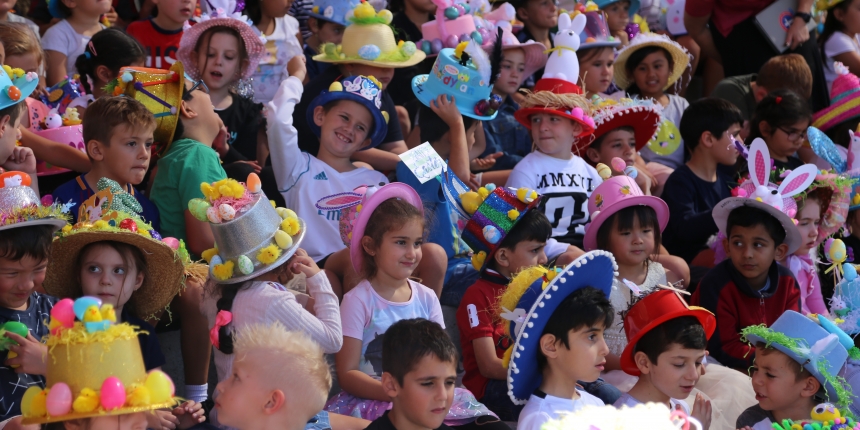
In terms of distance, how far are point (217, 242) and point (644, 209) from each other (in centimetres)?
232

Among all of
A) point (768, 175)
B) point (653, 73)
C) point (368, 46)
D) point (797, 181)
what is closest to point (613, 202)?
point (768, 175)

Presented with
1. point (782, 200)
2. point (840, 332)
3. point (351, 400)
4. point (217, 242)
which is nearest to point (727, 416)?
point (840, 332)

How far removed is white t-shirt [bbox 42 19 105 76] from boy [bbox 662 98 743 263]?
3.62 m

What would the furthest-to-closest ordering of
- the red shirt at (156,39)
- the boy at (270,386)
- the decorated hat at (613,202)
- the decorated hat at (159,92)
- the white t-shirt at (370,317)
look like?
the red shirt at (156,39) → the decorated hat at (613,202) → the decorated hat at (159,92) → the white t-shirt at (370,317) → the boy at (270,386)

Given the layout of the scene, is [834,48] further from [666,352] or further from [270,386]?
[270,386]

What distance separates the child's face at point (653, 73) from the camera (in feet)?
24.3

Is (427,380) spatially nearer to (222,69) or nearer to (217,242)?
(217,242)

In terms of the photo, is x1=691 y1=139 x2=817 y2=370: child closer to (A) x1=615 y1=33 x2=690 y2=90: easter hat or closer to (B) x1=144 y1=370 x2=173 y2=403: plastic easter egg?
(A) x1=615 y1=33 x2=690 y2=90: easter hat

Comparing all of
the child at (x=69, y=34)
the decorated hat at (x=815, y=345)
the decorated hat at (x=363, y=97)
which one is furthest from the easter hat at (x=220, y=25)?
the decorated hat at (x=815, y=345)

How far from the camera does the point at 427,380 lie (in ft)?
11.9

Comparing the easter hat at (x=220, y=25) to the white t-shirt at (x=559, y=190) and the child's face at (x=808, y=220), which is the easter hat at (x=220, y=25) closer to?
the white t-shirt at (x=559, y=190)

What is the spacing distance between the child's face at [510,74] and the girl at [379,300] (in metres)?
2.37

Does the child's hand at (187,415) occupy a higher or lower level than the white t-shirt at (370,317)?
lower

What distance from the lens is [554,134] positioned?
19.4 feet
